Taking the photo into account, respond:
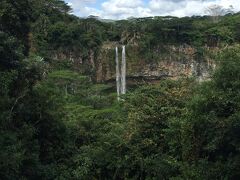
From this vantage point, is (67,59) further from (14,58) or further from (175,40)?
(14,58)

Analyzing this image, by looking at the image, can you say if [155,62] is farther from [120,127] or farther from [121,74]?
[120,127]

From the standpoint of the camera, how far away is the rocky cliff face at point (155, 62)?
41031mm

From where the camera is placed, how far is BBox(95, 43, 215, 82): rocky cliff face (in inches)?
1615

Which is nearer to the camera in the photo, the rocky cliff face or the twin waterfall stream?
the twin waterfall stream

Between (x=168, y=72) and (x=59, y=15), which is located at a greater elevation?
(x=59, y=15)

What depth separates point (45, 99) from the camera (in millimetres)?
11961

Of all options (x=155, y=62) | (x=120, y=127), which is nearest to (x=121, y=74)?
(x=155, y=62)

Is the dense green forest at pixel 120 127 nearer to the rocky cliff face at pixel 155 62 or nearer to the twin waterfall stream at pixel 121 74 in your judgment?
the twin waterfall stream at pixel 121 74

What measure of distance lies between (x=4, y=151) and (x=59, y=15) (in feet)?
110

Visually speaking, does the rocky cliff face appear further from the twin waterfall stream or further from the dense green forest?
the dense green forest

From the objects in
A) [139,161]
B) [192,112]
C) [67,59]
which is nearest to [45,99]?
[139,161]

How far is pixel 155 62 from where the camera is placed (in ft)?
136

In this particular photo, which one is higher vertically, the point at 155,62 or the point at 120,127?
the point at 120,127

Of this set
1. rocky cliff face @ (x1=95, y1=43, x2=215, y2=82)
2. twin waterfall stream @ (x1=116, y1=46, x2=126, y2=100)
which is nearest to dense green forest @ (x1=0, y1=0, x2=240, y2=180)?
twin waterfall stream @ (x1=116, y1=46, x2=126, y2=100)
